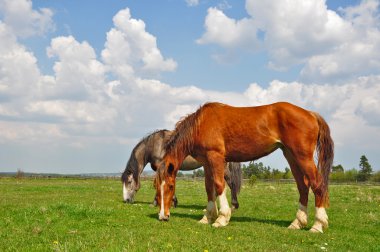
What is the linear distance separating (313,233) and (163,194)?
13.8 feet

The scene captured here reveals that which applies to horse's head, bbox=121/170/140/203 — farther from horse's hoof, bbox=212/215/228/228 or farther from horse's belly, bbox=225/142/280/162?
horse's hoof, bbox=212/215/228/228

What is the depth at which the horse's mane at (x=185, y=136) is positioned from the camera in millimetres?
10883

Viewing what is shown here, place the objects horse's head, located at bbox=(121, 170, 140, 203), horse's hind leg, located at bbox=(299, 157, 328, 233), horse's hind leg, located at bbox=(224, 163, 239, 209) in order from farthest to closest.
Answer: horse's head, located at bbox=(121, 170, 140, 203) → horse's hind leg, located at bbox=(224, 163, 239, 209) → horse's hind leg, located at bbox=(299, 157, 328, 233)

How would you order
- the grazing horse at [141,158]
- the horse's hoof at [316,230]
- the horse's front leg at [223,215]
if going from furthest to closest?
the grazing horse at [141,158], the horse's front leg at [223,215], the horse's hoof at [316,230]

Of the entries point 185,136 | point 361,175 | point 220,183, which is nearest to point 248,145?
point 220,183

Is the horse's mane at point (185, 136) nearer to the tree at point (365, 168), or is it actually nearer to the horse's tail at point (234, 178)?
the horse's tail at point (234, 178)

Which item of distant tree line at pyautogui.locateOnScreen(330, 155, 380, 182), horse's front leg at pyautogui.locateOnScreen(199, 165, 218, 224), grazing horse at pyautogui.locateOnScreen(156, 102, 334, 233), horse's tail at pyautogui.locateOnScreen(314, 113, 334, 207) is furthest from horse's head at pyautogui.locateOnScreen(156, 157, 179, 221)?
distant tree line at pyautogui.locateOnScreen(330, 155, 380, 182)

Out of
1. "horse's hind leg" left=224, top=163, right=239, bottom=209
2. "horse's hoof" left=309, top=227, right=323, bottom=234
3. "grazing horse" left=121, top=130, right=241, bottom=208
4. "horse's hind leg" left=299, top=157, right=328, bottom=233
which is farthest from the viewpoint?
"grazing horse" left=121, top=130, right=241, bottom=208

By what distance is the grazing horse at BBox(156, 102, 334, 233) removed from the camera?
10.1 meters

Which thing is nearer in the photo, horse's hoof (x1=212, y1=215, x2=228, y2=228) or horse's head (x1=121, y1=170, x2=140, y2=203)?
horse's hoof (x1=212, y1=215, x2=228, y2=228)

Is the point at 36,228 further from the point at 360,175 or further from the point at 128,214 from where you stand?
the point at 360,175

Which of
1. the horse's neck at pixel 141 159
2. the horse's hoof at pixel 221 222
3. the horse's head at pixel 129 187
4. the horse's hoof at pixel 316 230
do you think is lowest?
the horse's hoof at pixel 316 230

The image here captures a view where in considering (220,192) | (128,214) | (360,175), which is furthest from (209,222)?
(360,175)

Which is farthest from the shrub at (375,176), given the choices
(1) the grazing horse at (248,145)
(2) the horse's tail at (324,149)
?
(1) the grazing horse at (248,145)
